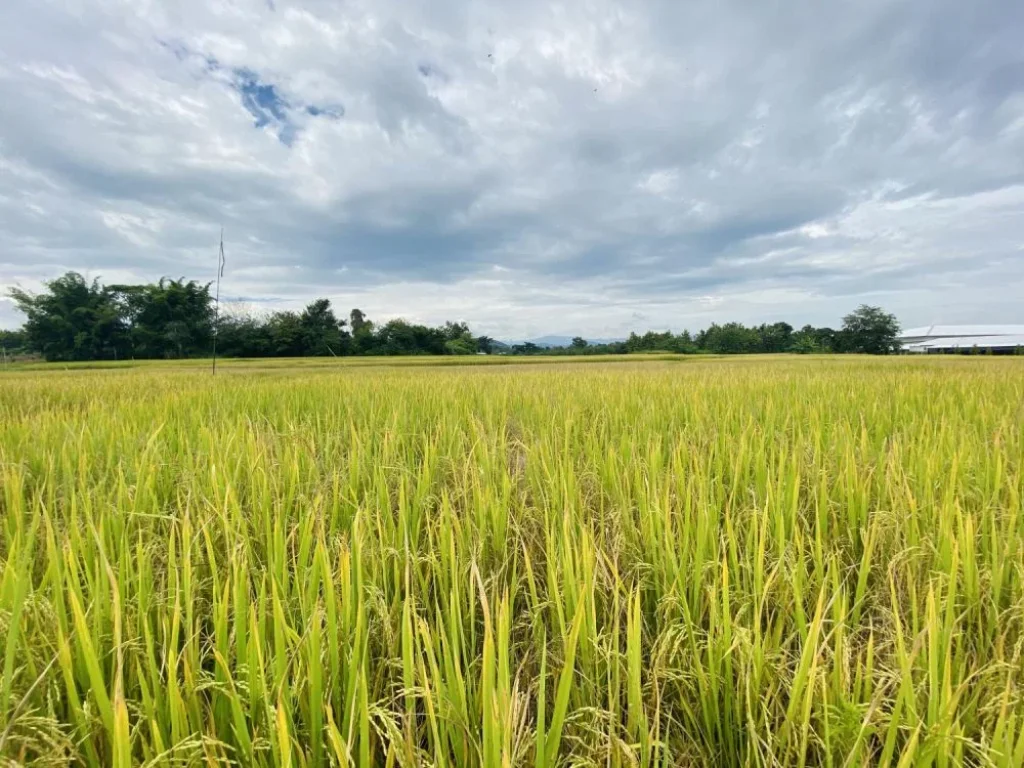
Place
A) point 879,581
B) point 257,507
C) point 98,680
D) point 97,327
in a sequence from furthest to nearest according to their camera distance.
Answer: point 97,327 < point 257,507 < point 879,581 < point 98,680

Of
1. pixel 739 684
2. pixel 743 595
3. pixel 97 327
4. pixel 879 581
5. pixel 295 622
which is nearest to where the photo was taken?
pixel 739 684

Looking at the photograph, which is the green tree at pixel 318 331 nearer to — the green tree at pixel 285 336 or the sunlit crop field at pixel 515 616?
the green tree at pixel 285 336

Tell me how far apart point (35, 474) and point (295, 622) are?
6.37ft

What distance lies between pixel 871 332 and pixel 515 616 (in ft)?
249

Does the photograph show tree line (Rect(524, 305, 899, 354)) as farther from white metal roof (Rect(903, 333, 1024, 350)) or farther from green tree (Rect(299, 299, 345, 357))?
green tree (Rect(299, 299, 345, 357))

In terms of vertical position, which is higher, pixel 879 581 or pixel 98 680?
pixel 98 680

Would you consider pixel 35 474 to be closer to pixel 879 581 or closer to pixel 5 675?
pixel 5 675

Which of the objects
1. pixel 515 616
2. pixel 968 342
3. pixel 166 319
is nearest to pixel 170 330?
pixel 166 319

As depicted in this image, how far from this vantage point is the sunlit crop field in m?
0.63

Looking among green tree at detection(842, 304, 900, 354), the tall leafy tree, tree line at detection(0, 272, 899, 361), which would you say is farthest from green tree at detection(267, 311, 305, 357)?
green tree at detection(842, 304, 900, 354)

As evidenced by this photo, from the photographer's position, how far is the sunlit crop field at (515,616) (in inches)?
24.7

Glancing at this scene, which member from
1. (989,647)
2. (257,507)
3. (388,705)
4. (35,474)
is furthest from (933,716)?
(35,474)

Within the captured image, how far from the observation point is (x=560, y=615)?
2.72 ft

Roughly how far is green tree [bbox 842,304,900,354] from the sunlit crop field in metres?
71.2
